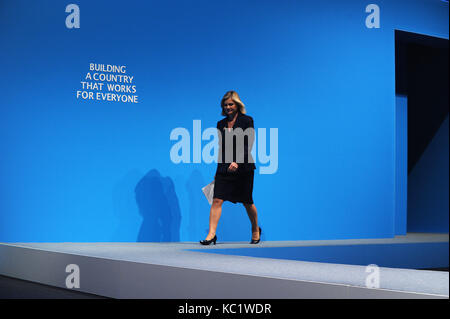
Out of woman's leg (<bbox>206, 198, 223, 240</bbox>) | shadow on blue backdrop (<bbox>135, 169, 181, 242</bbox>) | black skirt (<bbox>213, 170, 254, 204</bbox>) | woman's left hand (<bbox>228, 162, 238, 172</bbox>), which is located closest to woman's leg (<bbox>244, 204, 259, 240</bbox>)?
black skirt (<bbox>213, 170, 254, 204</bbox>)

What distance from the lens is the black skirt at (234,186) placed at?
5.16 metres

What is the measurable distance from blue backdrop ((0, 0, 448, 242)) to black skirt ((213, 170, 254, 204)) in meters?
0.85

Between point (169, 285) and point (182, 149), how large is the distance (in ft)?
8.79

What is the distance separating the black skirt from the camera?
203 inches

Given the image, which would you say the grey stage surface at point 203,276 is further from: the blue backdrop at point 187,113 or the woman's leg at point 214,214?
the blue backdrop at point 187,113

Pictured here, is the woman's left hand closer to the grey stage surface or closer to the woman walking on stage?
the woman walking on stage

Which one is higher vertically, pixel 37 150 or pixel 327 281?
pixel 37 150

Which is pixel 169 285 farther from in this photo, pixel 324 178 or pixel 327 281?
pixel 324 178

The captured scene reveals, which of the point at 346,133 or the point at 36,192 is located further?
the point at 346,133

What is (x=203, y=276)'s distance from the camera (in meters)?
3.20

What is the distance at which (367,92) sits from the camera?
7055 mm
